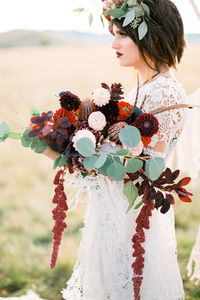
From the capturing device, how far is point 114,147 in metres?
1.36

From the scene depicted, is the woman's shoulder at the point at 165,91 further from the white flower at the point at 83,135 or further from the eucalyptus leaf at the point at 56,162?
the eucalyptus leaf at the point at 56,162

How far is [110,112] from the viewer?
4.48 ft

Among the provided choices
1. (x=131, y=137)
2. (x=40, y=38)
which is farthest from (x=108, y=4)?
(x=40, y=38)

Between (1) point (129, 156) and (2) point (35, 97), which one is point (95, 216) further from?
(2) point (35, 97)

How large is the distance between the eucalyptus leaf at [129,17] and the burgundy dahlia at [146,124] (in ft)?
1.49

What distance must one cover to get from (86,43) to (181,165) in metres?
13.3

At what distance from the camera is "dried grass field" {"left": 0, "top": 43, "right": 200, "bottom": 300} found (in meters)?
2.71

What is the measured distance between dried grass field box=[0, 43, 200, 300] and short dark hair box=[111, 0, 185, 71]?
22 centimetres

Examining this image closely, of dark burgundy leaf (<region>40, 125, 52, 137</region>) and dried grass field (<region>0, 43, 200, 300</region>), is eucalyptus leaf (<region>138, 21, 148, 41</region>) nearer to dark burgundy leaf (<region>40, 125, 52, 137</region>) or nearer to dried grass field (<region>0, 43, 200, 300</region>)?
dried grass field (<region>0, 43, 200, 300</region>)

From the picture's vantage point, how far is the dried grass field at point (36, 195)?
271 cm

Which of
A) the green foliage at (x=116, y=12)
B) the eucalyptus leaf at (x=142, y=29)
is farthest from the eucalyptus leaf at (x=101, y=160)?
the green foliage at (x=116, y=12)

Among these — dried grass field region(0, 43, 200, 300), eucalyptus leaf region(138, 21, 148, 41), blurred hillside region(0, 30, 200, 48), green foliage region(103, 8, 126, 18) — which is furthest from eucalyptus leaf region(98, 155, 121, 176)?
blurred hillside region(0, 30, 200, 48)

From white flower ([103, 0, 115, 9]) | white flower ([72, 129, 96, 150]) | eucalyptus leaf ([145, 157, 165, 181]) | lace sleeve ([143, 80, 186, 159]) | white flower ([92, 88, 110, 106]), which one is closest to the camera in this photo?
eucalyptus leaf ([145, 157, 165, 181])

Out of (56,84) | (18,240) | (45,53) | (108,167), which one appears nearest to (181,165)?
(108,167)
